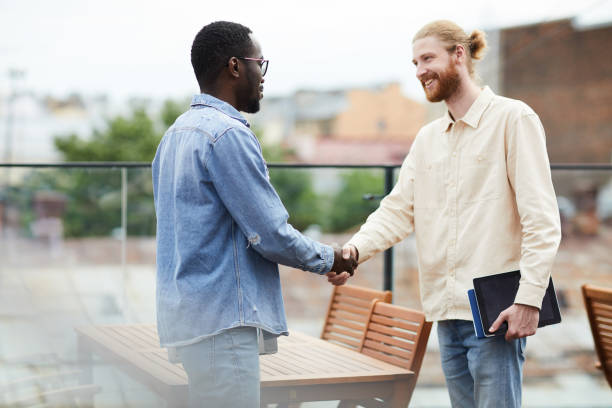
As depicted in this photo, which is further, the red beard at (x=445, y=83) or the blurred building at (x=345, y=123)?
the blurred building at (x=345, y=123)

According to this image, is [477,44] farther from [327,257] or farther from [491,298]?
[327,257]

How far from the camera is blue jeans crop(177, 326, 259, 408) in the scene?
2006mm

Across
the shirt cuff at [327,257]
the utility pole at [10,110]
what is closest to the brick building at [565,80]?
the utility pole at [10,110]

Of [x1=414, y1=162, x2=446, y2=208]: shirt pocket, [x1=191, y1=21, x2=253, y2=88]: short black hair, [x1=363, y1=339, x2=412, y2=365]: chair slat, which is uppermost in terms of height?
[x1=191, y1=21, x2=253, y2=88]: short black hair

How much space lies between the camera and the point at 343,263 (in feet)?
8.21

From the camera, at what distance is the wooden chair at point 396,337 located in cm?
289

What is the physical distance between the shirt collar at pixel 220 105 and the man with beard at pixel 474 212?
2.44ft

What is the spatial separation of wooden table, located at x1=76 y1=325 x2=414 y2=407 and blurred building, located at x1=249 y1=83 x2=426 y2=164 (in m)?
59.7

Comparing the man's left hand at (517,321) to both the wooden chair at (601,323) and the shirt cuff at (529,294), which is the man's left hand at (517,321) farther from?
the wooden chair at (601,323)

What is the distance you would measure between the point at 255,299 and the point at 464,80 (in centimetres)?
113

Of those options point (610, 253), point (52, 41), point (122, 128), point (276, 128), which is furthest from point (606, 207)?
point (52, 41)

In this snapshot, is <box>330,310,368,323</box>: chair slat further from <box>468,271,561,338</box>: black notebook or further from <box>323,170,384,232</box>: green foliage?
<box>323,170,384,232</box>: green foliage

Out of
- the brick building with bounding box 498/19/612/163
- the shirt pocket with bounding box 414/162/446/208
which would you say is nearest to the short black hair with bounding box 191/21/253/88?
the shirt pocket with bounding box 414/162/446/208

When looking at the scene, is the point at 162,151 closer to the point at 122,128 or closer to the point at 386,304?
the point at 386,304
